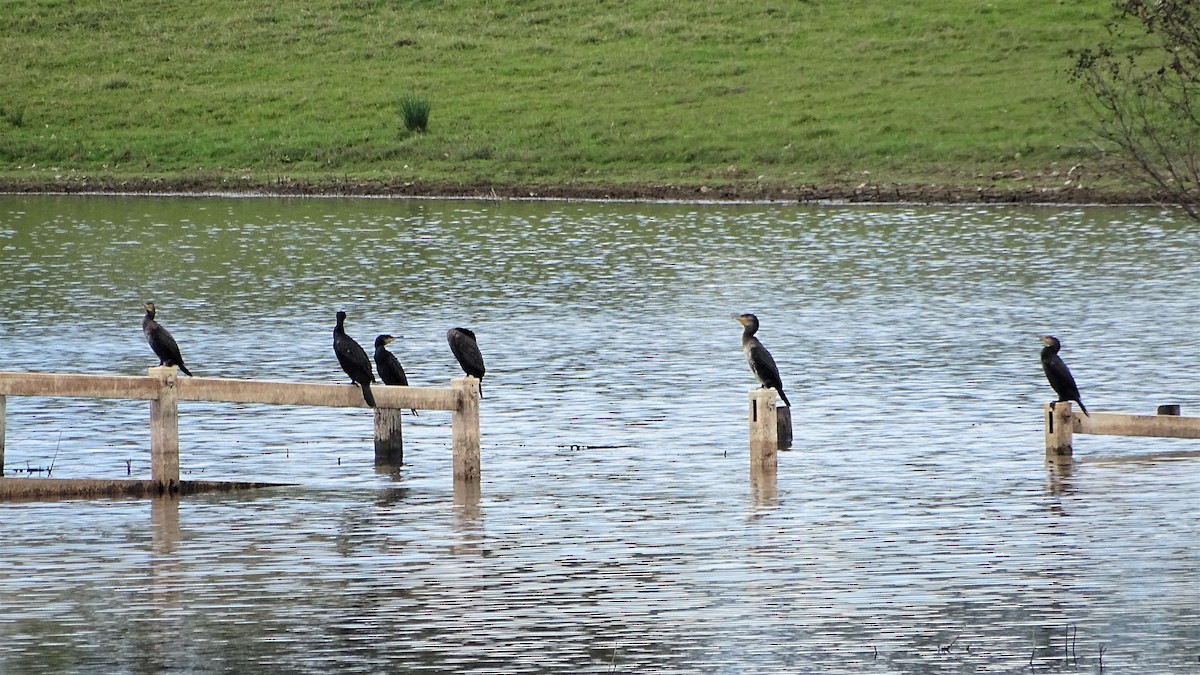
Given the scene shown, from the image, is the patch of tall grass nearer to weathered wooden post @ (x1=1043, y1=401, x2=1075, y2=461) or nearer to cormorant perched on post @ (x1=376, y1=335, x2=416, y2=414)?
cormorant perched on post @ (x1=376, y1=335, x2=416, y2=414)

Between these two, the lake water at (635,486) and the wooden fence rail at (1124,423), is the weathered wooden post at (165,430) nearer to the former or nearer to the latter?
the lake water at (635,486)

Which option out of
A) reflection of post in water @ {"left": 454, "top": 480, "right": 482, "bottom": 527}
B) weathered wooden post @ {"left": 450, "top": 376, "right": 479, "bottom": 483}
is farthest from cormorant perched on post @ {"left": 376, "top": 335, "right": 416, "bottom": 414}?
reflection of post in water @ {"left": 454, "top": 480, "right": 482, "bottom": 527}

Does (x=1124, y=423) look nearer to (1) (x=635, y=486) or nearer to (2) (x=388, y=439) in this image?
(1) (x=635, y=486)

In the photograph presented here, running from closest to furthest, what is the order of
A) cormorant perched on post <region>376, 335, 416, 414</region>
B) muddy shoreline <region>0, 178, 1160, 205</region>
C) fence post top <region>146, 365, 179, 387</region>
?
fence post top <region>146, 365, 179, 387</region> < cormorant perched on post <region>376, 335, 416, 414</region> < muddy shoreline <region>0, 178, 1160, 205</region>

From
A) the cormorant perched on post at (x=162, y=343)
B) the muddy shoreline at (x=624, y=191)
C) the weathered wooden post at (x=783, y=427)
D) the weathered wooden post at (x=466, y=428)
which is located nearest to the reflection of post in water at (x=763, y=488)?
the weathered wooden post at (x=783, y=427)

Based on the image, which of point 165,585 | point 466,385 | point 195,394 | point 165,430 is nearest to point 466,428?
point 466,385

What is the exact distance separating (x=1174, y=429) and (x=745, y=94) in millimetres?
45026

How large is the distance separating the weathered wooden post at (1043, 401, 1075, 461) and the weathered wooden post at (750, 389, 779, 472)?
2.74 meters

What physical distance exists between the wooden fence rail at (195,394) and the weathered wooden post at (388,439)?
1541 millimetres

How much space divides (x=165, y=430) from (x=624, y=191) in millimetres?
40169

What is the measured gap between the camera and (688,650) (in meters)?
13.1

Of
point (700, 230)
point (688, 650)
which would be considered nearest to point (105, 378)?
point (688, 650)

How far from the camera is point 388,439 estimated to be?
67.6 ft

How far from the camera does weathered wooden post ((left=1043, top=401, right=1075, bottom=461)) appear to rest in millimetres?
20250
